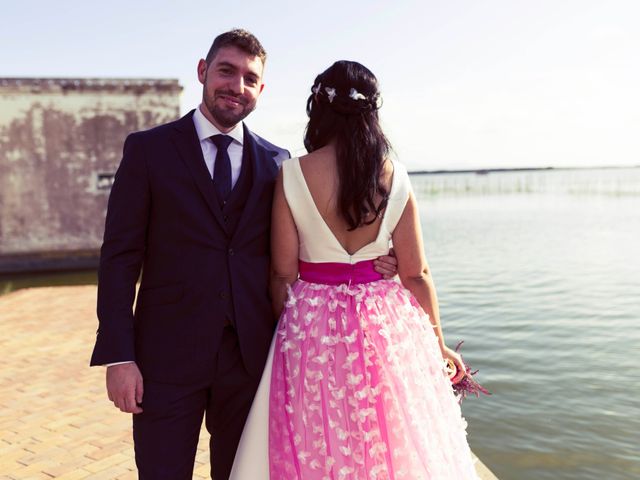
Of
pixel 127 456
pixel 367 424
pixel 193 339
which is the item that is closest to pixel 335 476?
pixel 367 424

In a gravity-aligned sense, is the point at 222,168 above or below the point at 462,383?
above

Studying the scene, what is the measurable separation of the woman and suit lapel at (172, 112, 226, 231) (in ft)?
0.79

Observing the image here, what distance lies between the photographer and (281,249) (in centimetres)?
236

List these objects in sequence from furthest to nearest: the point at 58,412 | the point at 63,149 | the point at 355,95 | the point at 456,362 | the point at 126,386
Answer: the point at 63,149, the point at 58,412, the point at 456,362, the point at 355,95, the point at 126,386

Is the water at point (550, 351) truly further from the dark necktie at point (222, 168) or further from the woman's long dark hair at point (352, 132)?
the dark necktie at point (222, 168)

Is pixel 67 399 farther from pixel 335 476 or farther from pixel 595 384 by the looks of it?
pixel 595 384

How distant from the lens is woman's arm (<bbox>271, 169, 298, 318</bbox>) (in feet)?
7.63

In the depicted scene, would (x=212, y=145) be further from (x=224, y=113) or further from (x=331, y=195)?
(x=331, y=195)

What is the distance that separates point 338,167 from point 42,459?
3.16 m

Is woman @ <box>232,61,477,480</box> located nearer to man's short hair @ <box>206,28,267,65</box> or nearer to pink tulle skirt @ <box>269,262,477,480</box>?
pink tulle skirt @ <box>269,262,477,480</box>

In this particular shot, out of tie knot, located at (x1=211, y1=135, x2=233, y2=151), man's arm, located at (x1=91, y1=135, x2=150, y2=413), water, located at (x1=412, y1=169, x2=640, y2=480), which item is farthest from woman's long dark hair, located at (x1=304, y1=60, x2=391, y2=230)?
water, located at (x1=412, y1=169, x2=640, y2=480)

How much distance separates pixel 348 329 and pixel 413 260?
38 cm

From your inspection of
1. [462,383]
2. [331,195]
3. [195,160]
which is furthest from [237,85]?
[462,383]

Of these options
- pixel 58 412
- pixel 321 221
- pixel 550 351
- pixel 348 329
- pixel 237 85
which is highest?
pixel 237 85
